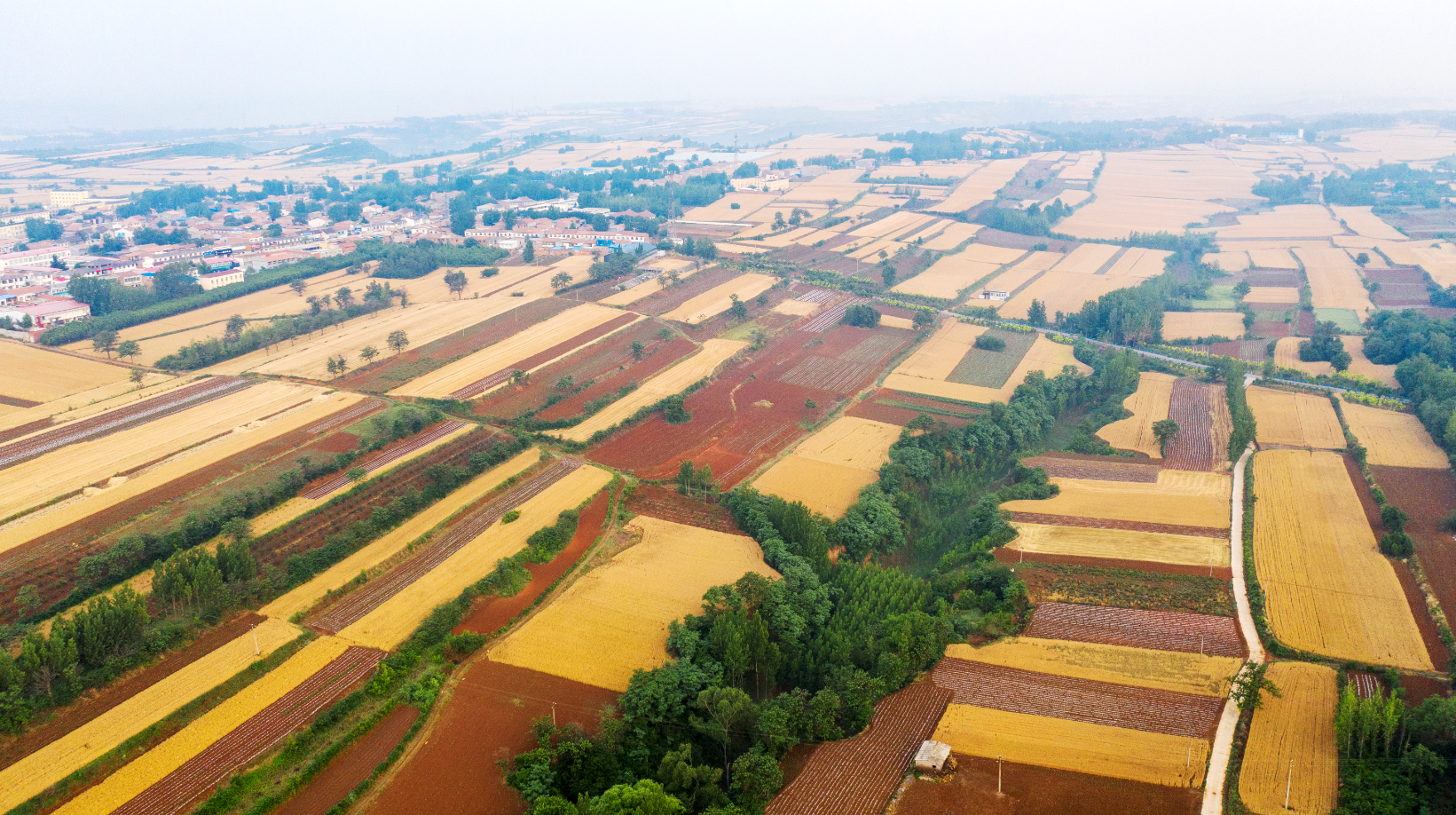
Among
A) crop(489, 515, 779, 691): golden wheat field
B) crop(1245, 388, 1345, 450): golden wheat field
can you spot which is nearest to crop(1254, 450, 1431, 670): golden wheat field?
crop(1245, 388, 1345, 450): golden wheat field

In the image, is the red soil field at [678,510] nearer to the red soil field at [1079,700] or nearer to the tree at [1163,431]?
the red soil field at [1079,700]

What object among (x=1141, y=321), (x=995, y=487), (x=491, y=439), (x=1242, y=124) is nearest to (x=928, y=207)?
(x=1141, y=321)

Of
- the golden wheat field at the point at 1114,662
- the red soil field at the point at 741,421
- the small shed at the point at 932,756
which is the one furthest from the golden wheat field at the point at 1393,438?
the small shed at the point at 932,756

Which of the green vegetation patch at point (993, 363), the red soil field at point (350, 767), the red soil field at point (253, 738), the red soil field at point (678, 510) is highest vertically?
the green vegetation patch at point (993, 363)

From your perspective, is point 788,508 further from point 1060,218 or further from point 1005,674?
point 1060,218

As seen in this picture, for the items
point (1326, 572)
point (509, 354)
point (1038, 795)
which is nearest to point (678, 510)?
point (1038, 795)

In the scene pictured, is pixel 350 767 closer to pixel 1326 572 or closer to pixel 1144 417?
pixel 1326 572

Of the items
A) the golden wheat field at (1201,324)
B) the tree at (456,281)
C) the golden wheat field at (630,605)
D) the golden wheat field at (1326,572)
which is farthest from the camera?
the tree at (456,281)
